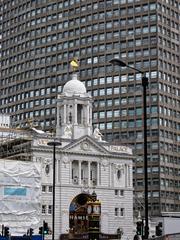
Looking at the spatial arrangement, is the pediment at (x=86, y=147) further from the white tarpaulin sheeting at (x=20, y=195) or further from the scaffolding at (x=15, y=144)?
the white tarpaulin sheeting at (x=20, y=195)

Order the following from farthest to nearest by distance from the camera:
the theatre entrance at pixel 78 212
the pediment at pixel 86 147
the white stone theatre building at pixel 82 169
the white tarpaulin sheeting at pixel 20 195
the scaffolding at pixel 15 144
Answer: the pediment at pixel 86 147
the theatre entrance at pixel 78 212
the white stone theatre building at pixel 82 169
the scaffolding at pixel 15 144
the white tarpaulin sheeting at pixel 20 195

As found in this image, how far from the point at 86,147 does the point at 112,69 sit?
42383 millimetres

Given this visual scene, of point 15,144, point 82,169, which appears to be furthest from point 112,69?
point 15,144

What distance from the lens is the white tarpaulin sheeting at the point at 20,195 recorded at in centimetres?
9356

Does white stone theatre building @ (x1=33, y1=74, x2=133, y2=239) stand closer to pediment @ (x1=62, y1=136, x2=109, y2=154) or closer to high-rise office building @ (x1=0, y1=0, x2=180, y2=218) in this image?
pediment @ (x1=62, y1=136, x2=109, y2=154)

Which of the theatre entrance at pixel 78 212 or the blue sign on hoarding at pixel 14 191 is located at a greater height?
the blue sign on hoarding at pixel 14 191

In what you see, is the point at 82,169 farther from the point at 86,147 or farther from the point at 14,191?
the point at 14,191

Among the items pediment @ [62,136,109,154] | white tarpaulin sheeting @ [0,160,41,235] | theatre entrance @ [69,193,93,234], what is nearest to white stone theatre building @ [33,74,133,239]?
pediment @ [62,136,109,154]

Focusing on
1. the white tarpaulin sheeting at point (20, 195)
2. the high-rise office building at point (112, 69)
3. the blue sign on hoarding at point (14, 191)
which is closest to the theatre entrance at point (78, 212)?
the white tarpaulin sheeting at point (20, 195)

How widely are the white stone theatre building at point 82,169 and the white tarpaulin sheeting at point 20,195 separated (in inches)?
127

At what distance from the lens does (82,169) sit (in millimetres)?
104812

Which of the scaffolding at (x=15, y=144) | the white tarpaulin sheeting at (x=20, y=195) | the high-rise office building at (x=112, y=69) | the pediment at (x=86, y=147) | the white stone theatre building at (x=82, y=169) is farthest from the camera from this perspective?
the high-rise office building at (x=112, y=69)

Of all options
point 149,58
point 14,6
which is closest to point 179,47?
point 149,58

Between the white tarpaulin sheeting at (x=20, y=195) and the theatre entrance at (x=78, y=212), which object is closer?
the white tarpaulin sheeting at (x=20, y=195)
